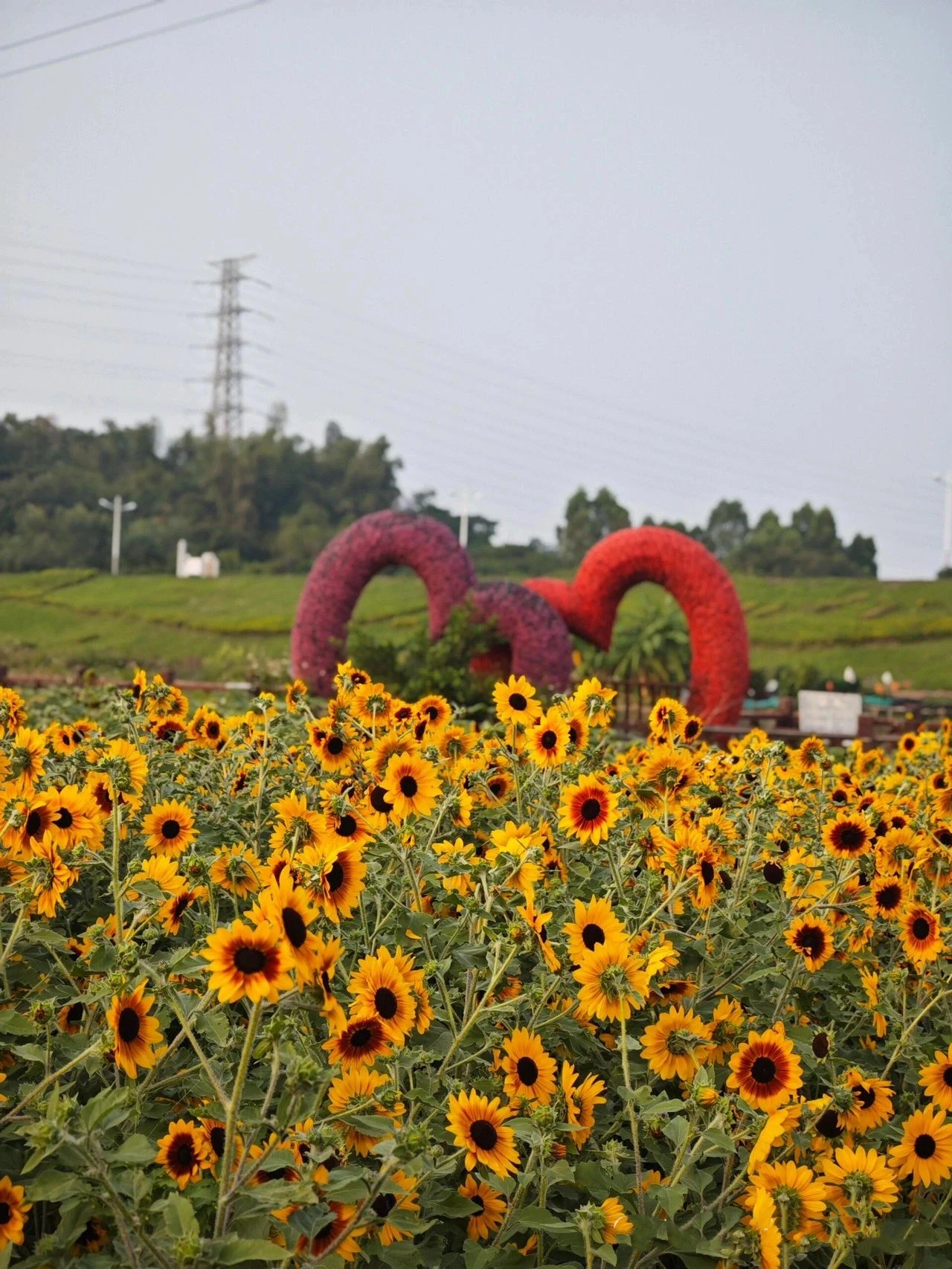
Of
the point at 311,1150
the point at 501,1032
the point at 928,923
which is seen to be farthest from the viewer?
the point at 928,923

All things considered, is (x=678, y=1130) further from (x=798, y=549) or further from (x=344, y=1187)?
(x=798, y=549)

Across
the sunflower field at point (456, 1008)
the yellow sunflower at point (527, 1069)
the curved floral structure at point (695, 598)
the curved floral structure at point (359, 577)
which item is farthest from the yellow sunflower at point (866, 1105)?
the curved floral structure at point (695, 598)

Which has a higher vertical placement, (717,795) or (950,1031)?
(717,795)

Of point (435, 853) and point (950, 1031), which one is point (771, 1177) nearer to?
point (435, 853)

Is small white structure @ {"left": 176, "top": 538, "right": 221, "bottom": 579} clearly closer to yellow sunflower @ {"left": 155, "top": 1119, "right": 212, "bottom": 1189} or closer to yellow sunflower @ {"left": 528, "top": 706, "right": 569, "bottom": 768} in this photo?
yellow sunflower @ {"left": 528, "top": 706, "right": 569, "bottom": 768}

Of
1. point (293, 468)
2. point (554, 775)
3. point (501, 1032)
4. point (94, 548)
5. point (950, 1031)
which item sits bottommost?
point (950, 1031)

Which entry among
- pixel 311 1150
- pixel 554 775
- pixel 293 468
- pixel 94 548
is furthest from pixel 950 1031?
pixel 293 468

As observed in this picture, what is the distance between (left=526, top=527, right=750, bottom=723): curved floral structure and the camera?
10758mm

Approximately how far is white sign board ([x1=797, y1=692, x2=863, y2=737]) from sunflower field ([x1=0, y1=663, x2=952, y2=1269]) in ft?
29.9

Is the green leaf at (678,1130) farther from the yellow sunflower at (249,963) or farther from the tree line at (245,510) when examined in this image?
the tree line at (245,510)

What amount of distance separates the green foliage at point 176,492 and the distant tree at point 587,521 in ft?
14.5

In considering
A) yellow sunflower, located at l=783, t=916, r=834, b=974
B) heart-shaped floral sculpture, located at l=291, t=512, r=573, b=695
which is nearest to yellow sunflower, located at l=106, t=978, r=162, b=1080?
yellow sunflower, located at l=783, t=916, r=834, b=974

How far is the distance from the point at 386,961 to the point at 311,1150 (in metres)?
0.26

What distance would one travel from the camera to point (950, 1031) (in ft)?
7.48
